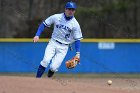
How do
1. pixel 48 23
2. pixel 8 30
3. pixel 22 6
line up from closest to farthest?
pixel 48 23 < pixel 8 30 < pixel 22 6

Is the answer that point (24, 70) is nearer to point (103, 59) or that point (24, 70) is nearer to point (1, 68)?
point (1, 68)

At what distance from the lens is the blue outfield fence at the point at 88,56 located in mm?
16453

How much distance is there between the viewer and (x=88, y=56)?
1673cm

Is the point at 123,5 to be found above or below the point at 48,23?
below

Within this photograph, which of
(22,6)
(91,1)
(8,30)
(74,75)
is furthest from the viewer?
(91,1)

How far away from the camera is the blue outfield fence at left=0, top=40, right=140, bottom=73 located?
1645 centimetres

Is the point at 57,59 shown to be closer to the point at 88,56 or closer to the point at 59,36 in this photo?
the point at 59,36

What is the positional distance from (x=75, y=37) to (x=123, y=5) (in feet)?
46.9

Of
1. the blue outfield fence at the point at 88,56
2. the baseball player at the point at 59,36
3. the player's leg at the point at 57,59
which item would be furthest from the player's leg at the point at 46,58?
the blue outfield fence at the point at 88,56

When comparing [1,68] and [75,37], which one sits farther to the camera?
[1,68]

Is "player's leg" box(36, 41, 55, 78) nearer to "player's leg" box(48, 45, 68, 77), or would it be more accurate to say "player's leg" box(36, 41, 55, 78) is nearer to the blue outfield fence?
"player's leg" box(48, 45, 68, 77)

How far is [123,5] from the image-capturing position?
24.4 meters

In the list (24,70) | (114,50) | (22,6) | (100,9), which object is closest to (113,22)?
(100,9)

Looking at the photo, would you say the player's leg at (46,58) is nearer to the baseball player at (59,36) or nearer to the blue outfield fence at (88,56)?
the baseball player at (59,36)
